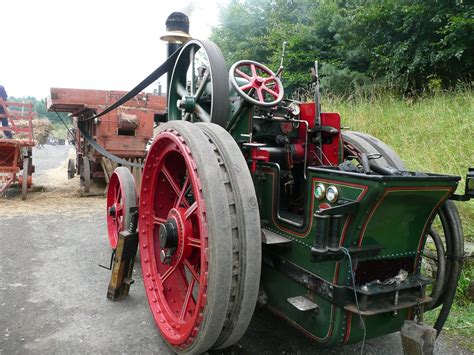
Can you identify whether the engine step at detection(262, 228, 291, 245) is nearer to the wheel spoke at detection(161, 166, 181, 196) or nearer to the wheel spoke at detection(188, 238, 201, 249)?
the wheel spoke at detection(188, 238, 201, 249)

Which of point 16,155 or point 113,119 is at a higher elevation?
point 113,119

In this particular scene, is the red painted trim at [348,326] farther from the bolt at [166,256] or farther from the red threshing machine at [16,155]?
the red threshing machine at [16,155]

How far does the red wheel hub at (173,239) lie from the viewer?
2035 millimetres

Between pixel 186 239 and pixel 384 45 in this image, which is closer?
pixel 186 239

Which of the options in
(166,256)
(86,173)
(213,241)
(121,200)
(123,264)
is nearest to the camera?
(213,241)

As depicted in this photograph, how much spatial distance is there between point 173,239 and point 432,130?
15.2ft

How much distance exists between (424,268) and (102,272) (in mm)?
2869

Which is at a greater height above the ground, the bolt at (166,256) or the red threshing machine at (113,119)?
the red threshing machine at (113,119)

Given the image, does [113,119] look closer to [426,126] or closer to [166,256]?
[426,126]

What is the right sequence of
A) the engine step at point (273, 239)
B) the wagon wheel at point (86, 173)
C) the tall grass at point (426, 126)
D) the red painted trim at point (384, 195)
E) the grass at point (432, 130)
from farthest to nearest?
the wagon wheel at point (86, 173), the tall grass at point (426, 126), the grass at point (432, 130), the engine step at point (273, 239), the red painted trim at point (384, 195)

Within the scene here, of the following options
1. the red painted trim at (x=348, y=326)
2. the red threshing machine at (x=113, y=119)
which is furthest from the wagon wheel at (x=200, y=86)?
the red threshing machine at (x=113, y=119)

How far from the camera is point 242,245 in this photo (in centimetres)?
192

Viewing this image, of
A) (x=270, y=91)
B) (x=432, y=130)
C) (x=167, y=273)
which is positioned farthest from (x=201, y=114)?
(x=432, y=130)

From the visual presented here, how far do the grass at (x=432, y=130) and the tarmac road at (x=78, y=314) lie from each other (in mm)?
1112
